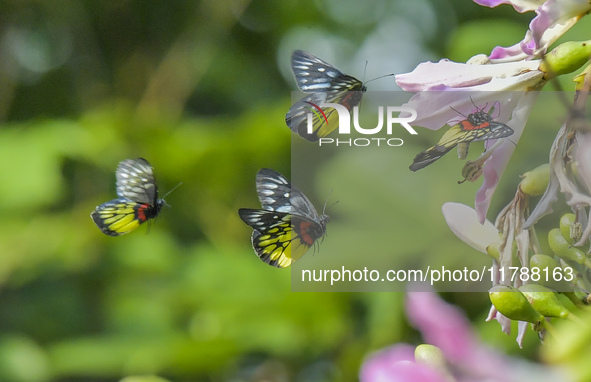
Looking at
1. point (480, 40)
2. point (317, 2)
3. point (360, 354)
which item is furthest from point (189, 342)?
point (317, 2)

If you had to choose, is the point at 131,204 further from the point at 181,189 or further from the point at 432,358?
the point at 181,189

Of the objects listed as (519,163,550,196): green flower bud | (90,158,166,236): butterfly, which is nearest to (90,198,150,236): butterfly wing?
(90,158,166,236): butterfly

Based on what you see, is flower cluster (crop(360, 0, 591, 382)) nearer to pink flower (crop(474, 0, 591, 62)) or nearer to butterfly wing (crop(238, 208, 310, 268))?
pink flower (crop(474, 0, 591, 62))

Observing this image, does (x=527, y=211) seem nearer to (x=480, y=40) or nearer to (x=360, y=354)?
(x=480, y=40)

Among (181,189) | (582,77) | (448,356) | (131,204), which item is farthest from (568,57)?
(181,189)

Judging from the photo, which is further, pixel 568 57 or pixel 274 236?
pixel 274 236
